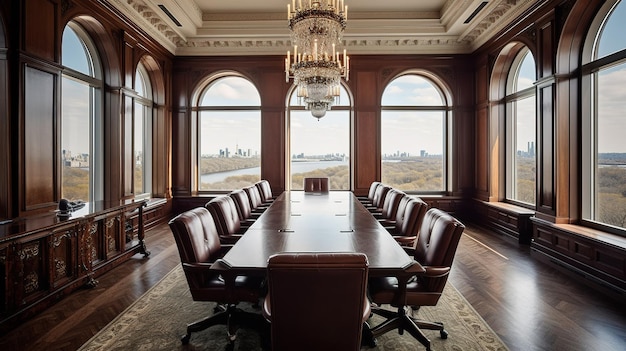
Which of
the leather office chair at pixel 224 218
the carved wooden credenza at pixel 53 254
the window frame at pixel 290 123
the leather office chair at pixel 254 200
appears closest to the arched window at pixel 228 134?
the window frame at pixel 290 123

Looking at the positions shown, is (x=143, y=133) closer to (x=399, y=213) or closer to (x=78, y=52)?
(x=78, y=52)

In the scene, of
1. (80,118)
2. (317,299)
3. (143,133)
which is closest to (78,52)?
(80,118)

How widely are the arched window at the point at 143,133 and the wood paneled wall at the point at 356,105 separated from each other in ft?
1.83

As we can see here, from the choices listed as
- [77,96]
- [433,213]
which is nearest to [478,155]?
[433,213]

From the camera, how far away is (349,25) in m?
6.27

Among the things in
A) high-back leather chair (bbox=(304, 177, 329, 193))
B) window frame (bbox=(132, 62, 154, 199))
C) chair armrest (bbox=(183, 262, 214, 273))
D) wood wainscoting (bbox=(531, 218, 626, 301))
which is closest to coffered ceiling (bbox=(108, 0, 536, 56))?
window frame (bbox=(132, 62, 154, 199))

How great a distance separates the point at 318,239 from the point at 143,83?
5478 millimetres

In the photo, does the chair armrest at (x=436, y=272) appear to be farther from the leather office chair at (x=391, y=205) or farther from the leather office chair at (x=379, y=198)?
the leather office chair at (x=379, y=198)

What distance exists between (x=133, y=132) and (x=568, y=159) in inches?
243

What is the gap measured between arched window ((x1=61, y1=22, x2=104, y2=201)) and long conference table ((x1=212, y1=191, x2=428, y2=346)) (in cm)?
279

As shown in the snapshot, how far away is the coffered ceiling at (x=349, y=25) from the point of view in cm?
550

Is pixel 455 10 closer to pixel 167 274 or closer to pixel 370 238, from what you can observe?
pixel 370 238

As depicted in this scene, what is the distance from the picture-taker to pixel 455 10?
5555 mm

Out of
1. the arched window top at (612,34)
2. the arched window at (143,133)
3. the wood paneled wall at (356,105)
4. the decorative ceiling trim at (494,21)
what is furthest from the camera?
the wood paneled wall at (356,105)
